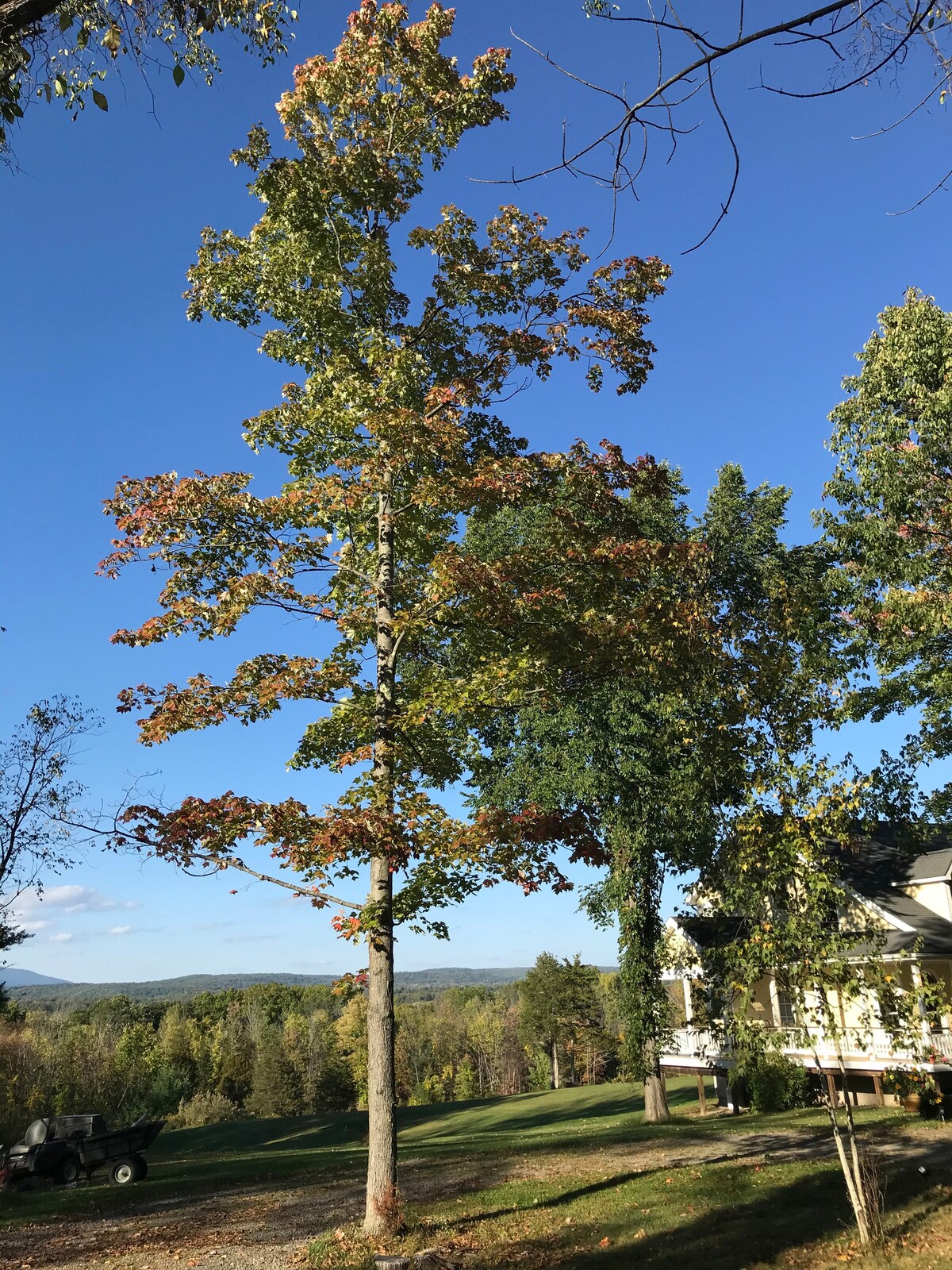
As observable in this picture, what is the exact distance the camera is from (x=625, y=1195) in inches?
458

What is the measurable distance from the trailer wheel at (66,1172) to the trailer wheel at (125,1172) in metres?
0.85

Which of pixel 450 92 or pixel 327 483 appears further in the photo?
pixel 450 92

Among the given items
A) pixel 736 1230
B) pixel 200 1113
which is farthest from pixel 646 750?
pixel 200 1113

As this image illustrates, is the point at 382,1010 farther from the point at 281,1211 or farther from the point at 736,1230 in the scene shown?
the point at 736,1230

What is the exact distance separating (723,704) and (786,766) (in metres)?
1.15

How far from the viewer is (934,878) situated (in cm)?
2425

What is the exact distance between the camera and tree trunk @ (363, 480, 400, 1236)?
10062 mm

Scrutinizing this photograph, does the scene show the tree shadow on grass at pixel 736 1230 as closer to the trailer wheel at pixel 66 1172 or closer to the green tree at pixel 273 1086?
the trailer wheel at pixel 66 1172

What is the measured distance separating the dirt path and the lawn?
97 millimetres

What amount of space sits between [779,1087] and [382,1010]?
1673 centimetres

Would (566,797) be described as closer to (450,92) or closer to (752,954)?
(752,954)

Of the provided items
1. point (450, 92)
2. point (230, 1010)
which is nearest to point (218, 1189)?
point (450, 92)

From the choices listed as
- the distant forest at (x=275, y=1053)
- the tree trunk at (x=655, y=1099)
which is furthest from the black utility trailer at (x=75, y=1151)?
the tree trunk at (x=655, y=1099)

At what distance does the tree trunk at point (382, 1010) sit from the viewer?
10.1m
